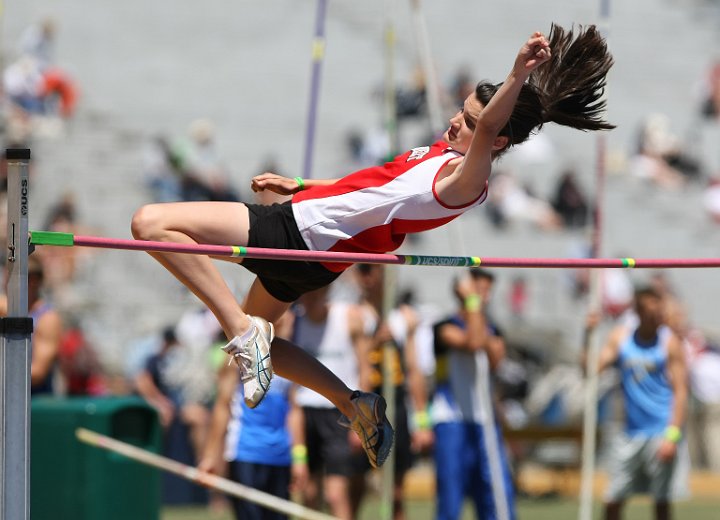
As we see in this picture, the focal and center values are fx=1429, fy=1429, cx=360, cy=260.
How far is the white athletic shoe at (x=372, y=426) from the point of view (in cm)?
597

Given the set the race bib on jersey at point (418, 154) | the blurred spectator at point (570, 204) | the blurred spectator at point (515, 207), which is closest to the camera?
the race bib on jersey at point (418, 154)

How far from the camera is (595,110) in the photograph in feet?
18.4

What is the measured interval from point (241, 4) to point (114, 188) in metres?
5.32

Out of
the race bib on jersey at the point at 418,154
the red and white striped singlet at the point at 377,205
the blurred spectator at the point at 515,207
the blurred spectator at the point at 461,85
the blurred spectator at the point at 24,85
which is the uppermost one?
the blurred spectator at the point at 461,85

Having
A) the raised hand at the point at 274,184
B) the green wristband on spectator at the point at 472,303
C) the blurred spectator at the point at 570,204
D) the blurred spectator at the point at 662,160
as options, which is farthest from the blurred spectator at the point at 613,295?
the raised hand at the point at 274,184

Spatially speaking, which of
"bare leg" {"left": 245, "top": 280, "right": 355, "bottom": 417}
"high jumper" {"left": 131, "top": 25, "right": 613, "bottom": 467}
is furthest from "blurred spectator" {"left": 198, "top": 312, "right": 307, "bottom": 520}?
"high jumper" {"left": 131, "top": 25, "right": 613, "bottom": 467}

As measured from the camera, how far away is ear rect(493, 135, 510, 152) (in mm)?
5457

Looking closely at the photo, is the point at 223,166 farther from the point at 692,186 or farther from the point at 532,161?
the point at 692,186

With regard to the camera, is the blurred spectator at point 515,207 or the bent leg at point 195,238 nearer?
the bent leg at point 195,238

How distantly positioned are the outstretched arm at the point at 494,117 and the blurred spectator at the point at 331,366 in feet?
12.3

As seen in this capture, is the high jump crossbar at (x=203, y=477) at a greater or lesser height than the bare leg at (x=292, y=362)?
lesser

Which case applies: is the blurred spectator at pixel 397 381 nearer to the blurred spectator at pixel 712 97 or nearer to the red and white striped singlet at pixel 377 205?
the red and white striped singlet at pixel 377 205

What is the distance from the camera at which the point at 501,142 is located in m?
5.47

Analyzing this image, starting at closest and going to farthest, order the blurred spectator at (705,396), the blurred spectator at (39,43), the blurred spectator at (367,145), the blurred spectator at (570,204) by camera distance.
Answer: the blurred spectator at (705,396), the blurred spectator at (39,43), the blurred spectator at (367,145), the blurred spectator at (570,204)
